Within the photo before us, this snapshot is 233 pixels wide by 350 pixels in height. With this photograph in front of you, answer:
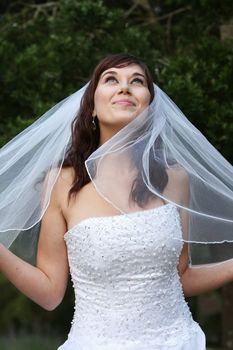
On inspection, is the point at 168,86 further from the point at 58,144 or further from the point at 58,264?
the point at 58,264

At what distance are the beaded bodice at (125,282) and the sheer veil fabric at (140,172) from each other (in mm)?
124

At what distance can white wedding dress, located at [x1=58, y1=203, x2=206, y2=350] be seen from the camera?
311cm

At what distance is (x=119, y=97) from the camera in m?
3.22

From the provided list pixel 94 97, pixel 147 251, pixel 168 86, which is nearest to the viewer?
pixel 147 251

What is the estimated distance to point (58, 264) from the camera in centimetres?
331

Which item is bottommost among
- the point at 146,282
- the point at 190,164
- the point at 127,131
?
the point at 146,282

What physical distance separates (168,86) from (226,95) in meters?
0.37

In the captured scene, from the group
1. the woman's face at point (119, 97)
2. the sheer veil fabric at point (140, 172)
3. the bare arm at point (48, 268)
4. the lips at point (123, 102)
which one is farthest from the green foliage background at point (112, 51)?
the bare arm at point (48, 268)

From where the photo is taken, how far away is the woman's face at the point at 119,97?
3.22m

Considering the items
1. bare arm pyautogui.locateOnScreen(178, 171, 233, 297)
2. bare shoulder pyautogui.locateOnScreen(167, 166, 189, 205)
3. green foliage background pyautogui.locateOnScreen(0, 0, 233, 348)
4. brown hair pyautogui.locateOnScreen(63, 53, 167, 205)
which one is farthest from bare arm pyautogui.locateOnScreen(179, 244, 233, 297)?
green foliage background pyautogui.locateOnScreen(0, 0, 233, 348)

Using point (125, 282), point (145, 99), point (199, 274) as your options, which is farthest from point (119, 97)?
point (199, 274)

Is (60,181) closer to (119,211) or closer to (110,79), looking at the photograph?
(119,211)

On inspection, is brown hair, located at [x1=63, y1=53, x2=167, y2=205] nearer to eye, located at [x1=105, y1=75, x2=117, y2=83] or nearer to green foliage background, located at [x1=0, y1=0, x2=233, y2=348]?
eye, located at [x1=105, y1=75, x2=117, y2=83]

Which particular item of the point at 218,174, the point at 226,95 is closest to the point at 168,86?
the point at 226,95
